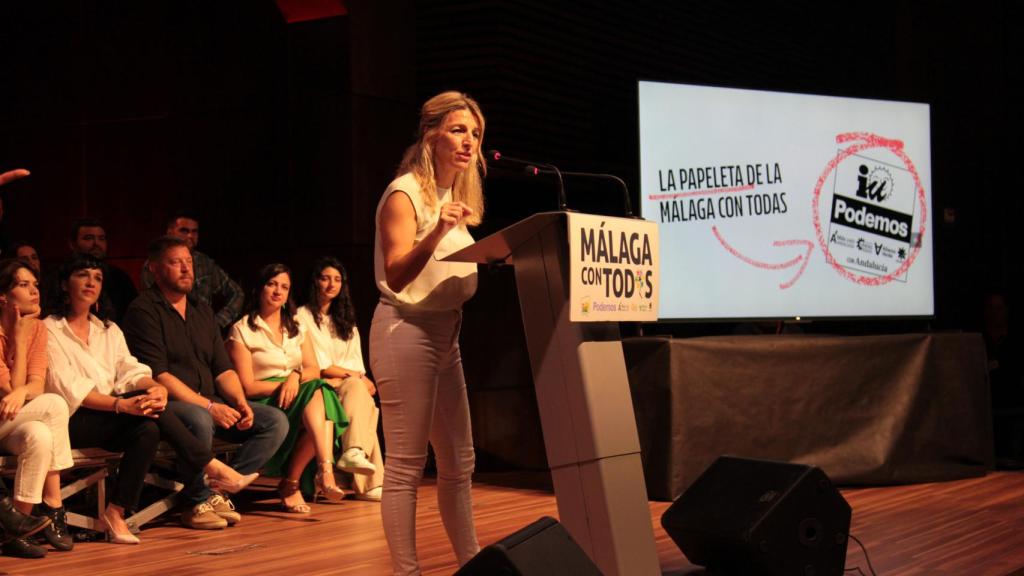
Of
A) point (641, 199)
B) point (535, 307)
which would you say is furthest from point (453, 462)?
point (641, 199)

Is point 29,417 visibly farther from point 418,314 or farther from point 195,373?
point 418,314

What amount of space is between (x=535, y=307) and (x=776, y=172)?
3432 millimetres

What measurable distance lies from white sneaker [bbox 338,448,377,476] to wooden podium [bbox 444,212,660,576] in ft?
9.28

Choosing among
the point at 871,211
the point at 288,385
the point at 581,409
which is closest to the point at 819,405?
the point at 871,211

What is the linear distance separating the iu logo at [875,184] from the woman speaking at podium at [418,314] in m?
3.70

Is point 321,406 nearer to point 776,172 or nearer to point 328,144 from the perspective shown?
point 328,144

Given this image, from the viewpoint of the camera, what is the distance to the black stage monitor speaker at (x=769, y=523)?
10.5ft

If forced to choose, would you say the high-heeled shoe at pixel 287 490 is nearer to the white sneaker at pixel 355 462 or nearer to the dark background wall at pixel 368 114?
the white sneaker at pixel 355 462

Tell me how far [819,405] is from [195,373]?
10.1 feet

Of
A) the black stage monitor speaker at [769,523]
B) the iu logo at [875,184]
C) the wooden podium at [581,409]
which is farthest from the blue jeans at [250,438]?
the iu logo at [875,184]

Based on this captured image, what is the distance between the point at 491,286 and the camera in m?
6.80

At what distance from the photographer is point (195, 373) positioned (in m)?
5.20

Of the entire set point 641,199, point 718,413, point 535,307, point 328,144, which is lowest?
point 718,413

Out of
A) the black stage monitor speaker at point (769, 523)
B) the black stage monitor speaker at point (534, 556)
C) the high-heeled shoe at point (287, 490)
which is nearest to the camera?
the black stage monitor speaker at point (534, 556)
